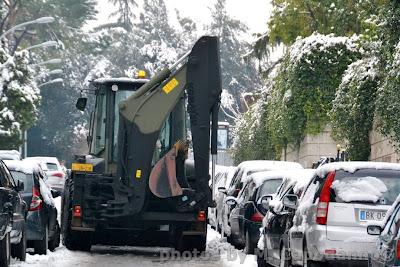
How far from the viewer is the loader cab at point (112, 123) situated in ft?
74.1

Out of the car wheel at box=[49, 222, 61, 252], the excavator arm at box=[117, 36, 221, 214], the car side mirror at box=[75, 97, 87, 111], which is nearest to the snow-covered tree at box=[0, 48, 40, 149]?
the car side mirror at box=[75, 97, 87, 111]

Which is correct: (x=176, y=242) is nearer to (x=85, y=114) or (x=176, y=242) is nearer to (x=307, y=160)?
(x=307, y=160)

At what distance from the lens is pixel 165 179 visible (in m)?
21.7

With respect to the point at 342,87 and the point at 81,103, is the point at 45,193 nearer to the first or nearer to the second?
the point at 81,103

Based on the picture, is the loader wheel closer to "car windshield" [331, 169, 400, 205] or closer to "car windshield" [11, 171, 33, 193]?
"car windshield" [11, 171, 33, 193]

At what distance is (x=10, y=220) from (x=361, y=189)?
5.03 meters

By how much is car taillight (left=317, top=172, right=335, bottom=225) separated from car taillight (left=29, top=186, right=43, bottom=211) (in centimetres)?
710

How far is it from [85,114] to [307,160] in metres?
60.3

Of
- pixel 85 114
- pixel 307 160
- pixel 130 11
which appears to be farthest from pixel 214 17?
pixel 307 160

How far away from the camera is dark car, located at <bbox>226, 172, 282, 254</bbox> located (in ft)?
71.2

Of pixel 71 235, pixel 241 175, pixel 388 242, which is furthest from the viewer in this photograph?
pixel 241 175

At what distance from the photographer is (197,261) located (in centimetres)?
2097

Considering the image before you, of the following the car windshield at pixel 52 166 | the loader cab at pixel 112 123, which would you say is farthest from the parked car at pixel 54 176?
the loader cab at pixel 112 123

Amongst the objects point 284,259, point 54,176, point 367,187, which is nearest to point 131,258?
point 284,259
